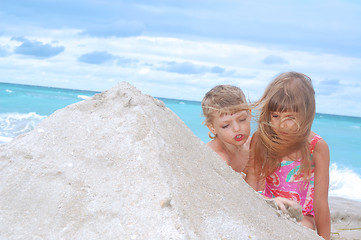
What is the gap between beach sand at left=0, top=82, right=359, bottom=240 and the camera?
156cm

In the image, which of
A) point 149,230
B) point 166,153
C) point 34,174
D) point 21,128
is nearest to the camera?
point 149,230

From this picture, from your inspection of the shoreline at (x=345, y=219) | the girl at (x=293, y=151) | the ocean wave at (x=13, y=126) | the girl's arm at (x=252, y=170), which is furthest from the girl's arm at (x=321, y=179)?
the ocean wave at (x=13, y=126)

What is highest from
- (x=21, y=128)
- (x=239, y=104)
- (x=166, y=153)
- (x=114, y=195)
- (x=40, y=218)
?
(x=239, y=104)

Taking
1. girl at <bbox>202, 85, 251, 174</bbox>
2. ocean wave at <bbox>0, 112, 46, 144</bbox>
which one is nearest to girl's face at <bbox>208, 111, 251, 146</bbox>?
girl at <bbox>202, 85, 251, 174</bbox>

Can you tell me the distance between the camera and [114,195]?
1655mm

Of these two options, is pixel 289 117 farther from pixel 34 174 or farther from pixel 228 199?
pixel 34 174

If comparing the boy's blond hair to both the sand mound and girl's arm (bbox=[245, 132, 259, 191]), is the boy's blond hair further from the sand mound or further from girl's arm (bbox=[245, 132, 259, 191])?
the sand mound

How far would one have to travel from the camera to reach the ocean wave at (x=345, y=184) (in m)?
7.27

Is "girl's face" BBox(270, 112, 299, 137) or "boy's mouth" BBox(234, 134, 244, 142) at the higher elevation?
"girl's face" BBox(270, 112, 299, 137)

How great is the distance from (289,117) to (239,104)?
1.69 ft

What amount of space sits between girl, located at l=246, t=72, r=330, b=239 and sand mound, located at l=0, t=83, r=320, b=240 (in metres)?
0.65

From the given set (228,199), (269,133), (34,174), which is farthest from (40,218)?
(269,133)

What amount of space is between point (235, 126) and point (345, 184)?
6018 mm

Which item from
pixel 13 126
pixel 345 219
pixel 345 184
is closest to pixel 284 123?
pixel 345 219
